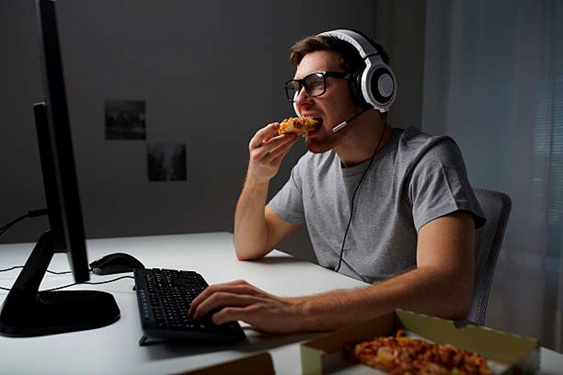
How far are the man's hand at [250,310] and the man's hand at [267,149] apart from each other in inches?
28.2

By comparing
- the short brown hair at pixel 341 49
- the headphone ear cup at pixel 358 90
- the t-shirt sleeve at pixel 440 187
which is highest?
the short brown hair at pixel 341 49

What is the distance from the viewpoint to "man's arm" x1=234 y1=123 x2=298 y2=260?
1.59m

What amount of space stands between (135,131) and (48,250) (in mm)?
1587

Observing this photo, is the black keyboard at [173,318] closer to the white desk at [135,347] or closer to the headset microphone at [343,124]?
the white desk at [135,347]

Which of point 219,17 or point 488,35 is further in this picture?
point 219,17

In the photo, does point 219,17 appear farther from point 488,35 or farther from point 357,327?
point 357,327

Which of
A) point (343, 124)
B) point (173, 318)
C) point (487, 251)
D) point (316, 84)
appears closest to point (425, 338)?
point (173, 318)

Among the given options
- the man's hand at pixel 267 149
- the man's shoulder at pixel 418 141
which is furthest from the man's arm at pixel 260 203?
the man's shoulder at pixel 418 141

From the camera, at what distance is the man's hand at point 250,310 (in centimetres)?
91

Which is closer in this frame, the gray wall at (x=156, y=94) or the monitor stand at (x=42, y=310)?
the monitor stand at (x=42, y=310)

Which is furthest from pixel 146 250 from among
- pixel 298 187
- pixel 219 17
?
pixel 219 17

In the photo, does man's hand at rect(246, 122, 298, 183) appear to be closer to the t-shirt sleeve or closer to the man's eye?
the man's eye

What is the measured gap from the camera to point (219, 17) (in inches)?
109

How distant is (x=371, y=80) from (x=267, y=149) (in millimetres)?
384
